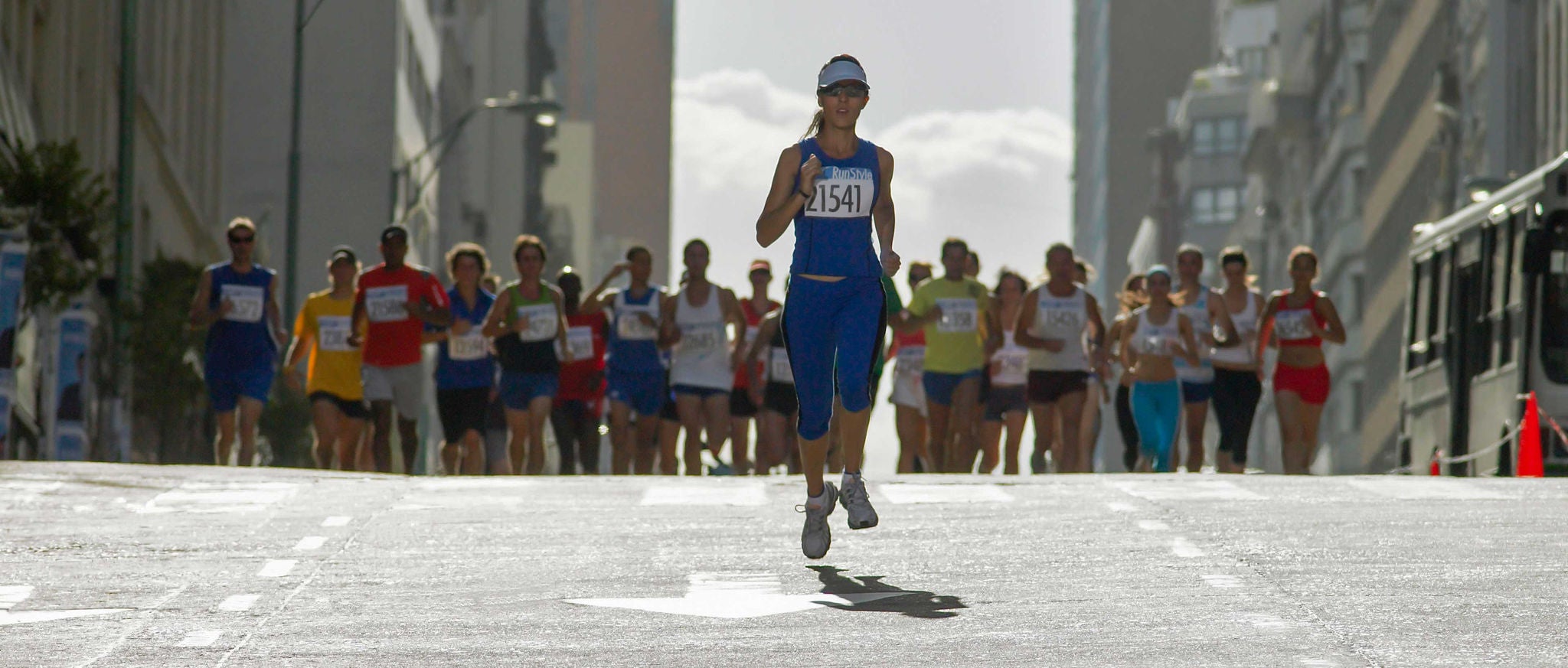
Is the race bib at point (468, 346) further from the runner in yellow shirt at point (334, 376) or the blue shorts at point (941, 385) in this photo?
the blue shorts at point (941, 385)

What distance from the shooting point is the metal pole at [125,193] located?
27.9 meters

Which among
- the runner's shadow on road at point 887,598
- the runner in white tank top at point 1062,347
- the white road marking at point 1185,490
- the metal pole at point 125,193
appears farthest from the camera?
the metal pole at point 125,193

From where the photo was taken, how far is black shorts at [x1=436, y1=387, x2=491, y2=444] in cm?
2006

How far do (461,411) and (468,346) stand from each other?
486 millimetres

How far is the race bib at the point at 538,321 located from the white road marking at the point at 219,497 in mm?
4930

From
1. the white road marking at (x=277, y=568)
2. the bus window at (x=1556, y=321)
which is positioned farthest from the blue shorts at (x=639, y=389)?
the white road marking at (x=277, y=568)

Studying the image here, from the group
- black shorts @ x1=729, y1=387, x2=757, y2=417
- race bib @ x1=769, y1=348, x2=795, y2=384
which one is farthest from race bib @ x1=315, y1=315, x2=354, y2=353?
black shorts @ x1=729, y1=387, x2=757, y2=417

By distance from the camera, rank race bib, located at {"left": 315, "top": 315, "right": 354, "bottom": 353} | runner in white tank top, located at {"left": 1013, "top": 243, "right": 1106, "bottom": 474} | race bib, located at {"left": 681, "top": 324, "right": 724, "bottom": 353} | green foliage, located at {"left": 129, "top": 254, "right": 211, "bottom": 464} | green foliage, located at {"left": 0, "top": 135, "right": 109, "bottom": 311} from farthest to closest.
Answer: green foliage, located at {"left": 129, "top": 254, "right": 211, "bottom": 464} → green foliage, located at {"left": 0, "top": 135, "right": 109, "bottom": 311} → runner in white tank top, located at {"left": 1013, "top": 243, "right": 1106, "bottom": 474} → race bib, located at {"left": 681, "top": 324, "right": 724, "bottom": 353} → race bib, located at {"left": 315, "top": 315, "right": 354, "bottom": 353}

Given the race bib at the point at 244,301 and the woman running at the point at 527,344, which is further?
the woman running at the point at 527,344

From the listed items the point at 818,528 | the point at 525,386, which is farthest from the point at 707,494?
the point at 525,386

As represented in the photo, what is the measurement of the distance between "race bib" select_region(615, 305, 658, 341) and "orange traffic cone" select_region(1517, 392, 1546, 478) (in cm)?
605

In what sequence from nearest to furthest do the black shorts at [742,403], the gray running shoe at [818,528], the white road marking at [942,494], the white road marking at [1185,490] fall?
1. the gray running shoe at [818,528]
2. the white road marking at [1185,490]
3. the white road marking at [942,494]
4. the black shorts at [742,403]

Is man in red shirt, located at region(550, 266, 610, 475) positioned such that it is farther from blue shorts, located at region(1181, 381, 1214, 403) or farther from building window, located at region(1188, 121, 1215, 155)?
building window, located at region(1188, 121, 1215, 155)

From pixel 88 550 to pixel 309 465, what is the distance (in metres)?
23.6
